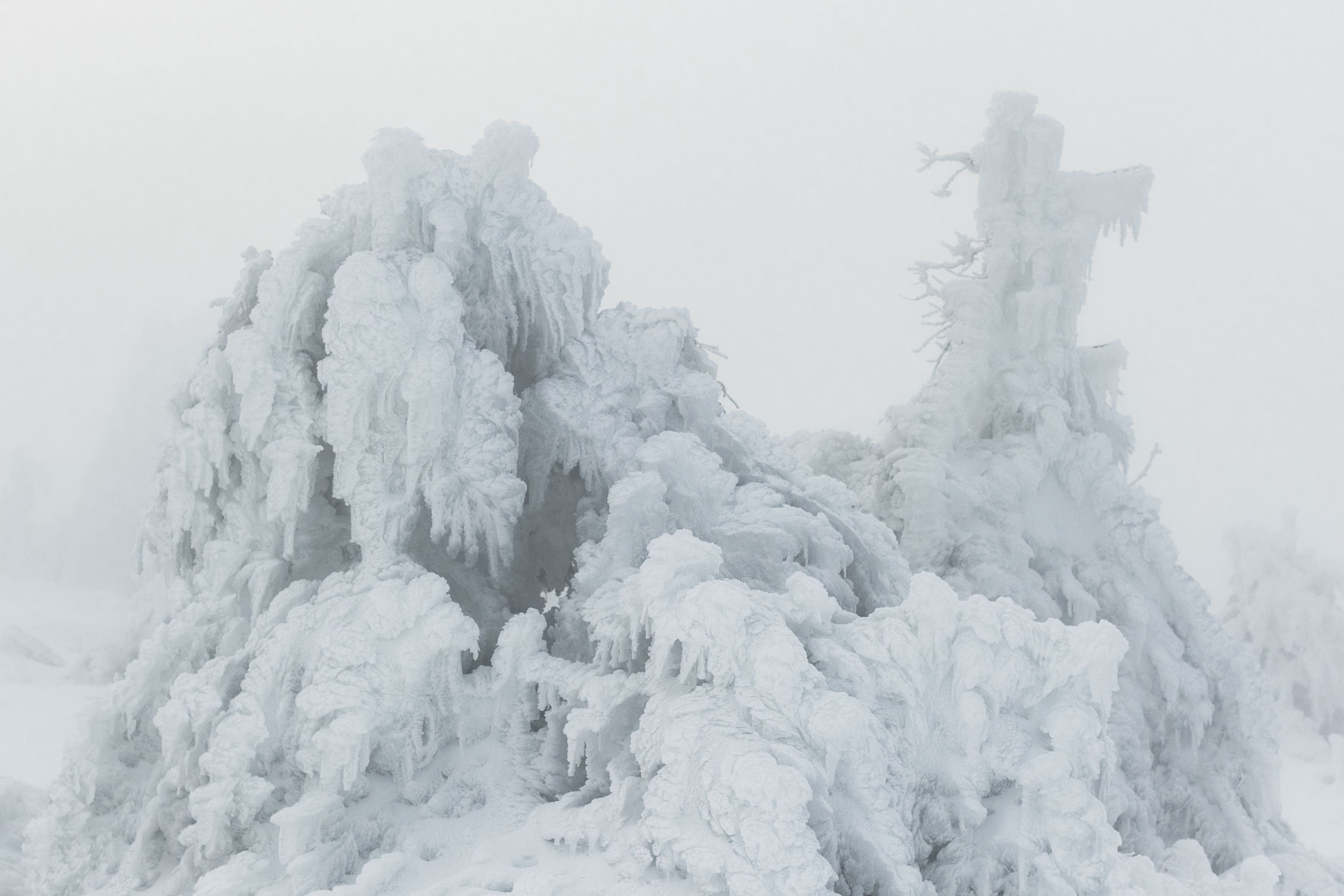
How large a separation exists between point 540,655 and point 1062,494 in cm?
709

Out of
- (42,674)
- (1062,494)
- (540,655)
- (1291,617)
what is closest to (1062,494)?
(1062,494)

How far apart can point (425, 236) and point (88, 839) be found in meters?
5.36

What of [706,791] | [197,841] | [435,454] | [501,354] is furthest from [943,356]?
[197,841]

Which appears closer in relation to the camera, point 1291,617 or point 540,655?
point 540,655

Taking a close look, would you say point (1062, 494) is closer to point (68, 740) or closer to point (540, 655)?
point (540, 655)

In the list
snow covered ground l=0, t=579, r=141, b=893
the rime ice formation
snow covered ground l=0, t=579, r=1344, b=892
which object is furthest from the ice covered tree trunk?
snow covered ground l=0, t=579, r=141, b=893

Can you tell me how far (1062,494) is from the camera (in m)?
12.6

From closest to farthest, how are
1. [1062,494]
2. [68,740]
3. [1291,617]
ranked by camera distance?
[68,740] < [1062,494] < [1291,617]

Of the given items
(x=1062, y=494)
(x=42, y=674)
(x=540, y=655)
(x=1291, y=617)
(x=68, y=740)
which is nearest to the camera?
(x=540, y=655)

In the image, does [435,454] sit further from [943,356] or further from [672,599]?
[943,356]

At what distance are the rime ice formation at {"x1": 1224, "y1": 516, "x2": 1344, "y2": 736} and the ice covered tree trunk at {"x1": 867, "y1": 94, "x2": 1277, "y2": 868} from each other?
760 cm

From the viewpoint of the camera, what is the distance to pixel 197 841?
756 cm

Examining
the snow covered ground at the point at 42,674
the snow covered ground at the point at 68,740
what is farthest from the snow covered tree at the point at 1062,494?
the snow covered ground at the point at 42,674

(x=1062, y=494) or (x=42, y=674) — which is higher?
(x=1062, y=494)
